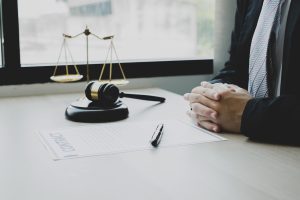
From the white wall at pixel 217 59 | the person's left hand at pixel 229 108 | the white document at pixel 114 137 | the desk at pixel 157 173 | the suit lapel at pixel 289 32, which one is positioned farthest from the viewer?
the white wall at pixel 217 59

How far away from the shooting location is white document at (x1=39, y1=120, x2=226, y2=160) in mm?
1039

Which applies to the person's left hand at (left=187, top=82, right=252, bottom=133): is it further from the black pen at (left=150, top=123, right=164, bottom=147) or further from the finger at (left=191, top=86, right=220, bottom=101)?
the black pen at (left=150, top=123, right=164, bottom=147)

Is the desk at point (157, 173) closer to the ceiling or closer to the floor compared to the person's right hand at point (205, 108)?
closer to the floor

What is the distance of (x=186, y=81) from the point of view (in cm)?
211

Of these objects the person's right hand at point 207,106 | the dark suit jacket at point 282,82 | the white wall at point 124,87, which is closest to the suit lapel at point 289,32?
the dark suit jacket at point 282,82

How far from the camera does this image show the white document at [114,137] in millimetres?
1039

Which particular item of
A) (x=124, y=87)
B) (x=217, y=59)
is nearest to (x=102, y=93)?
(x=124, y=87)

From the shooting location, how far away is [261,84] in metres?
1.43

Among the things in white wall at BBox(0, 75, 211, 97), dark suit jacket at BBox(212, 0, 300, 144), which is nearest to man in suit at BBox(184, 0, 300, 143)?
dark suit jacket at BBox(212, 0, 300, 144)

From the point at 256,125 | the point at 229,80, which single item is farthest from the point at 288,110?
the point at 229,80

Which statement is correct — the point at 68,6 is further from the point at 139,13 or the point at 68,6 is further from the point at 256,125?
the point at 256,125

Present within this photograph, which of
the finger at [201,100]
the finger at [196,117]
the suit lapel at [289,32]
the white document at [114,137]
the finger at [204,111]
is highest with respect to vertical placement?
the suit lapel at [289,32]

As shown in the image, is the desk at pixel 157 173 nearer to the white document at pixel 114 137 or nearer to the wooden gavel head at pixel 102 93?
the white document at pixel 114 137

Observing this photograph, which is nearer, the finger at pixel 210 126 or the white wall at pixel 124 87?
the finger at pixel 210 126
